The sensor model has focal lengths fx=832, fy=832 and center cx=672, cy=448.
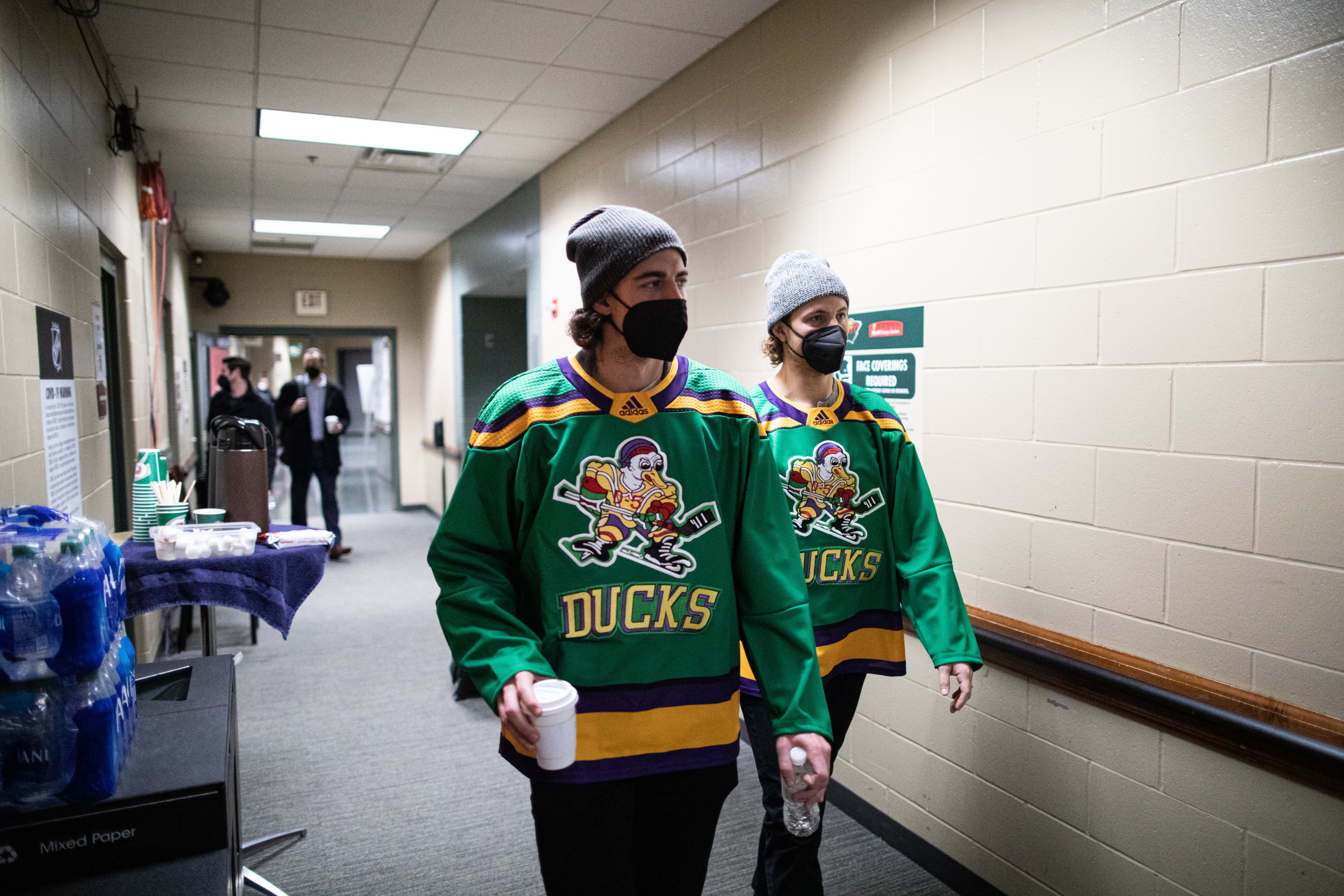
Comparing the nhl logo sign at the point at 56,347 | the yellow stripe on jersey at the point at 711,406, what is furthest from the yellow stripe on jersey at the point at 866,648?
the nhl logo sign at the point at 56,347

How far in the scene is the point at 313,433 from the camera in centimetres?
605

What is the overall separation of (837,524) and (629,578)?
2.28 feet

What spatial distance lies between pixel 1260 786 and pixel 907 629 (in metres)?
0.97

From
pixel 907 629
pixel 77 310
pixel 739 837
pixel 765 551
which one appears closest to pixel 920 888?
pixel 739 837

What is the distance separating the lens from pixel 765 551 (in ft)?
4.22

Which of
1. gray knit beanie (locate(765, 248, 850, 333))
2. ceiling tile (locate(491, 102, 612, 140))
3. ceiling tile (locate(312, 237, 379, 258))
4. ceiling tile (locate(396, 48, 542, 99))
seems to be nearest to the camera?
gray knit beanie (locate(765, 248, 850, 333))

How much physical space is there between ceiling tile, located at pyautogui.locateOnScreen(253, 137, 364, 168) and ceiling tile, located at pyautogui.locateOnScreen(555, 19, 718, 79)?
1901 mm

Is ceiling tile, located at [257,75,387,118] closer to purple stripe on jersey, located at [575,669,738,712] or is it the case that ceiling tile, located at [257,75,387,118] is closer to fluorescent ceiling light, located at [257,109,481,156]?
fluorescent ceiling light, located at [257,109,481,156]

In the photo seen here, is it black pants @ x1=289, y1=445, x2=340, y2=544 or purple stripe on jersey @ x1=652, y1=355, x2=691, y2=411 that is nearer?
purple stripe on jersey @ x1=652, y1=355, x2=691, y2=411

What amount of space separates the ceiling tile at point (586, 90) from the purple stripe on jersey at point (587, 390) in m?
2.66

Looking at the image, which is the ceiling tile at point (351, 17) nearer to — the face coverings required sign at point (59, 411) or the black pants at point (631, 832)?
the face coverings required sign at point (59, 411)

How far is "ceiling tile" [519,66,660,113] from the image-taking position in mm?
3555

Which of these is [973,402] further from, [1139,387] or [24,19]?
[24,19]

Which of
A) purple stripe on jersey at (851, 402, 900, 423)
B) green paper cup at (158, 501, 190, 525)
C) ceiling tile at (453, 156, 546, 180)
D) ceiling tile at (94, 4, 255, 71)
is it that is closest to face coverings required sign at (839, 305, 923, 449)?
purple stripe on jersey at (851, 402, 900, 423)
